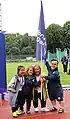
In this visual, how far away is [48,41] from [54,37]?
151cm

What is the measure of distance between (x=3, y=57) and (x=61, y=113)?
322cm

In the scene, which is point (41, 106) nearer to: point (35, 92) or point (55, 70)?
point (35, 92)

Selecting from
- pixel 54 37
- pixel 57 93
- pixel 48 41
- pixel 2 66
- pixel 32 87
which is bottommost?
pixel 57 93

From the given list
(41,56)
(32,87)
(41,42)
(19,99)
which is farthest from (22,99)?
(41,42)

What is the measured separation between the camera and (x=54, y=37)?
2411 inches

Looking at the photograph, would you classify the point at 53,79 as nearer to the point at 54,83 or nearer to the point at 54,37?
the point at 54,83

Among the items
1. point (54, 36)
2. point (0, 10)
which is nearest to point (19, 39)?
point (54, 36)

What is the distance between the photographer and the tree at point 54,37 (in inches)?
2360

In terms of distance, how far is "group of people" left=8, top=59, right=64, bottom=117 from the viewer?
340 inches

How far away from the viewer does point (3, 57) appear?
11.2 metres

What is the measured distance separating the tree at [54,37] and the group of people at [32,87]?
5029cm

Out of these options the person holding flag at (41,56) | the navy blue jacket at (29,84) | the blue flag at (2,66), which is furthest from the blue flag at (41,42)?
the blue flag at (2,66)

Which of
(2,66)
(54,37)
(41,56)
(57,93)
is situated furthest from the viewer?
(54,37)

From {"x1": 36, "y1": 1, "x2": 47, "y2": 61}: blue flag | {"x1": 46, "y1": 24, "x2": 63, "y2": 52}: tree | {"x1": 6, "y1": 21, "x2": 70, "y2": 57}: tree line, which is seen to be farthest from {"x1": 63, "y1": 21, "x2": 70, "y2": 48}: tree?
{"x1": 36, "y1": 1, "x2": 47, "y2": 61}: blue flag
